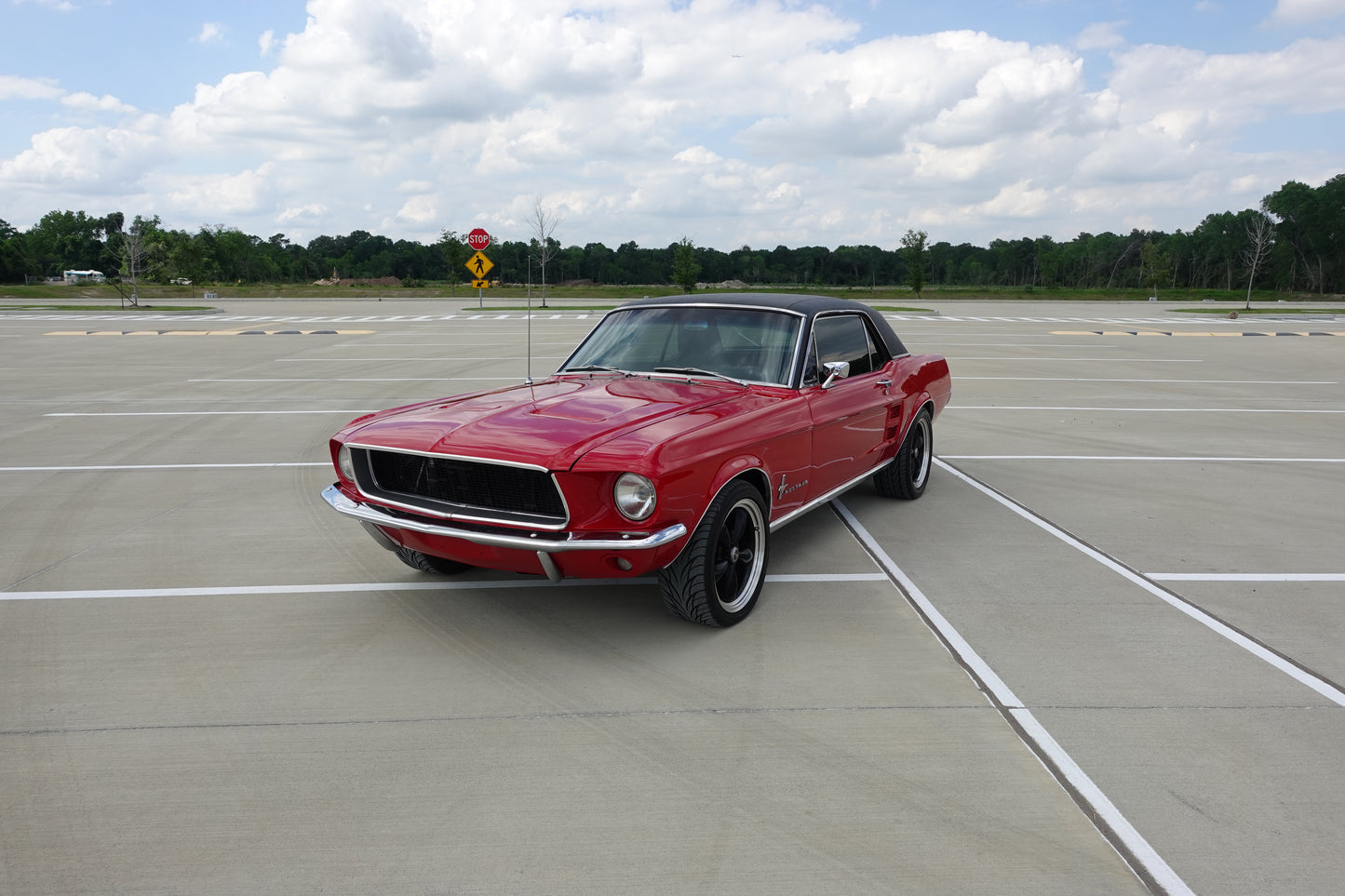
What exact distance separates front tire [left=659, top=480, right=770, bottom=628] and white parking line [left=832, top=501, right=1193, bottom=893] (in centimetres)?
89

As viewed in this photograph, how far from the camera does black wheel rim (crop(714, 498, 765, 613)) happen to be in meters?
4.23

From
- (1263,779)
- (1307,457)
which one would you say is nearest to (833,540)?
(1263,779)

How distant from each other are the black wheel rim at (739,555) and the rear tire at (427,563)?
1534 mm

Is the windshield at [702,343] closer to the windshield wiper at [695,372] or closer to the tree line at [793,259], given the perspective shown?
the windshield wiper at [695,372]

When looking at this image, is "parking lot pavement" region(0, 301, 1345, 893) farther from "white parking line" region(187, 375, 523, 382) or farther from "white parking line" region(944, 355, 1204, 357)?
"white parking line" region(944, 355, 1204, 357)

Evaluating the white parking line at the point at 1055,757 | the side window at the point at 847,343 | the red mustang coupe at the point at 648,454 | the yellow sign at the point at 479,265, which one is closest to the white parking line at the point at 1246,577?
the white parking line at the point at 1055,757

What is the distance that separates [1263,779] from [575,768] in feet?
7.47

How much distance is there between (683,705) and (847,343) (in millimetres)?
3056

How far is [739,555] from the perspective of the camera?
4340 millimetres

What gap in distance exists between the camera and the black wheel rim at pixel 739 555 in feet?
13.9

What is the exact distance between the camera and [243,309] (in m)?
40.7

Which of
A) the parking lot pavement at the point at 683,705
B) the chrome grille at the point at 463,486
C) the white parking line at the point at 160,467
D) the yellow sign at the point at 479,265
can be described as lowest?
the parking lot pavement at the point at 683,705

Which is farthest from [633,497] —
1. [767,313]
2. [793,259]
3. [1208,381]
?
[793,259]

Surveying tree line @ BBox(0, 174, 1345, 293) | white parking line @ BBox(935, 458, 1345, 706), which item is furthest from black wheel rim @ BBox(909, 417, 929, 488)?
tree line @ BBox(0, 174, 1345, 293)
